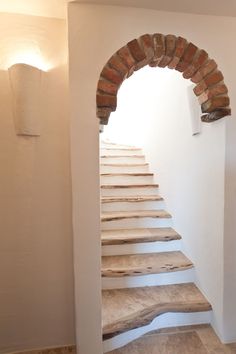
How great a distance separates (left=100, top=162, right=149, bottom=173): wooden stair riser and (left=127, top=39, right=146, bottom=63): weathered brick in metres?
1.85

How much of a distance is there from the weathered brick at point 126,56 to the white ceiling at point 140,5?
0.26 metres

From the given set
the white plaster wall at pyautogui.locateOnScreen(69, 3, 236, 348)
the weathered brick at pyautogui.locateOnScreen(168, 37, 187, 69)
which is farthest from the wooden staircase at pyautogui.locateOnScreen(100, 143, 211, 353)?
the weathered brick at pyautogui.locateOnScreen(168, 37, 187, 69)

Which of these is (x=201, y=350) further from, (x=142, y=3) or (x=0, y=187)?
(x=142, y=3)

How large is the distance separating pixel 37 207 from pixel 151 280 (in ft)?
3.74

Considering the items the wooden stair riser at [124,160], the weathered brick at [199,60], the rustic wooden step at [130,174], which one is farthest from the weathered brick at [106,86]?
the wooden stair riser at [124,160]

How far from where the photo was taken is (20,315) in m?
1.70

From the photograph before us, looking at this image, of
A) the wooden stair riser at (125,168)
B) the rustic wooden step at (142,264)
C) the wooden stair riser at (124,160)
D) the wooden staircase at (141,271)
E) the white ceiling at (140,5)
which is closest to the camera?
the white ceiling at (140,5)

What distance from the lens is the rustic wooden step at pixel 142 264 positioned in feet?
6.75

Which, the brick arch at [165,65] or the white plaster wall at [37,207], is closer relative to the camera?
the brick arch at [165,65]

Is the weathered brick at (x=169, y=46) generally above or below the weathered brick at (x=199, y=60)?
above

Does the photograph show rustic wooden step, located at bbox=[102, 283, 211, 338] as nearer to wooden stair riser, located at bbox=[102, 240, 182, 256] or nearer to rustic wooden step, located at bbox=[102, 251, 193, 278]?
rustic wooden step, located at bbox=[102, 251, 193, 278]

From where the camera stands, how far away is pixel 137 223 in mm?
2576

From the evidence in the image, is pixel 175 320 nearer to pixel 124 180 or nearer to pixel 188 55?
pixel 124 180

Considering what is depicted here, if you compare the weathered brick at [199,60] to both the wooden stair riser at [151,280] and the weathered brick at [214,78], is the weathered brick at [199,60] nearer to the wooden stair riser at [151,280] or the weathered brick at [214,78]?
the weathered brick at [214,78]
